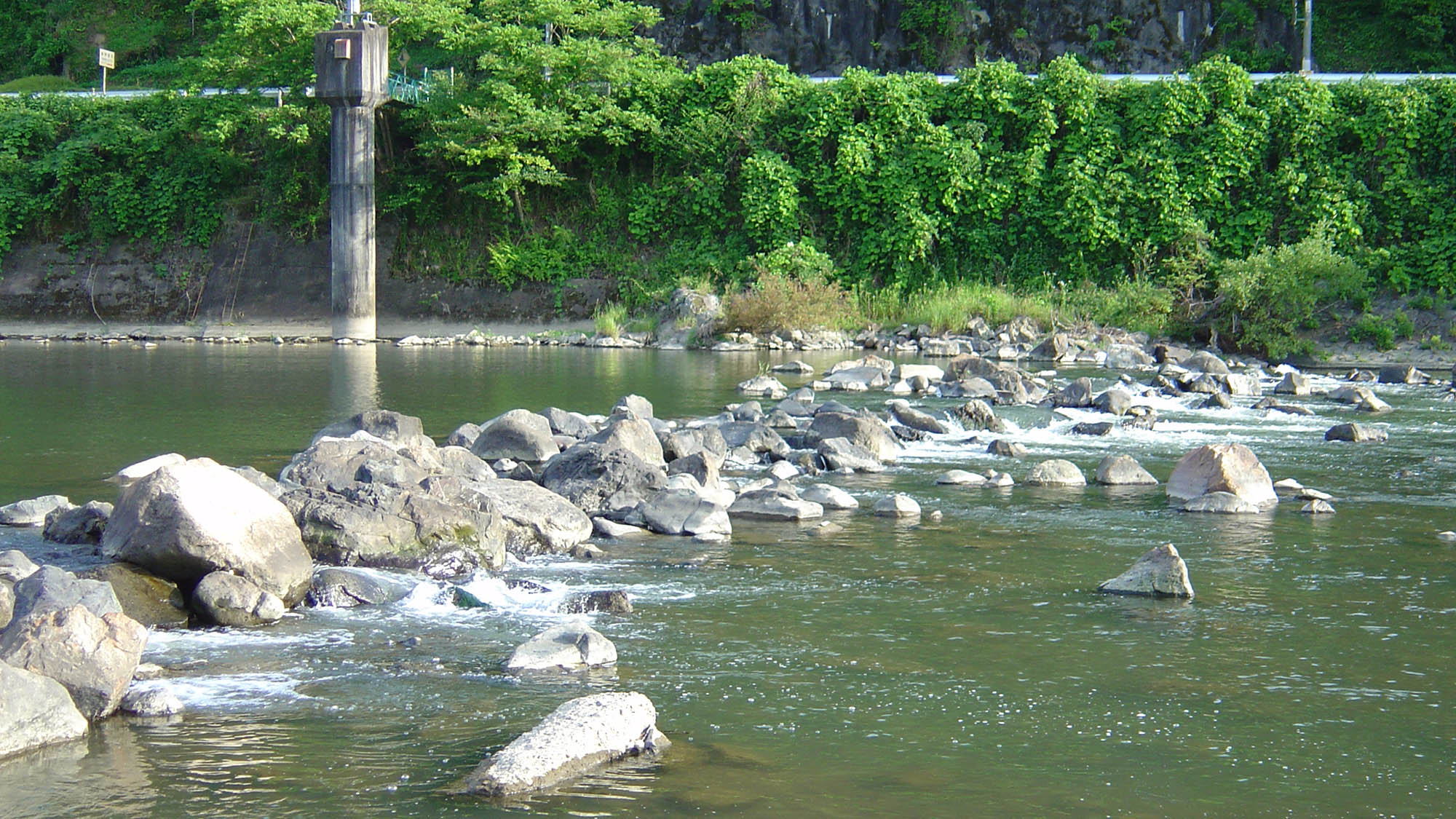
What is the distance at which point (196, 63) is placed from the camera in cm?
3184

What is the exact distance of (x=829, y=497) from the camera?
9117 millimetres

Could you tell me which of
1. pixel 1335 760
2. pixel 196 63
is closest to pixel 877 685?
pixel 1335 760

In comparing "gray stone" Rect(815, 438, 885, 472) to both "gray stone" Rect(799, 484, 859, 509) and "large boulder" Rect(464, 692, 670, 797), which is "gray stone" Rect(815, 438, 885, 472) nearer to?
"gray stone" Rect(799, 484, 859, 509)

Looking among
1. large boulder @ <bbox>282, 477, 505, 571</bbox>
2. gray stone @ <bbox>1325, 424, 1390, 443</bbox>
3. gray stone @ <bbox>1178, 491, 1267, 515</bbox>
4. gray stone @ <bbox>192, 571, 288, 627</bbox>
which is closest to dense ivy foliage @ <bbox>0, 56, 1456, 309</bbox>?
gray stone @ <bbox>1325, 424, 1390, 443</bbox>

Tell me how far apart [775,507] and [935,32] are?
107ft

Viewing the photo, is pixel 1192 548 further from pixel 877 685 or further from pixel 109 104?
pixel 109 104

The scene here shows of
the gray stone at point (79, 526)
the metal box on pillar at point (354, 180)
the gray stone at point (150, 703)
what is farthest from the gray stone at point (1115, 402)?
the metal box on pillar at point (354, 180)

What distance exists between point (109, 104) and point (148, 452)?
26340mm

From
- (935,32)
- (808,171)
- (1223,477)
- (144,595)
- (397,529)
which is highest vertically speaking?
(935,32)

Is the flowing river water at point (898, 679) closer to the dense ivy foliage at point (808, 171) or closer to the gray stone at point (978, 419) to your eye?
the gray stone at point (978, 419)

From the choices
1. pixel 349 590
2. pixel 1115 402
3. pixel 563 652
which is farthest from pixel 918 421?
pixel 563 652

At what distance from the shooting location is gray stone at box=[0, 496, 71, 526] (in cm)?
794

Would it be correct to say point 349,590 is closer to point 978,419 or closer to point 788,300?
point 978,419

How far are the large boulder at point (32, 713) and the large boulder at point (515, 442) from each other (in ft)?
20.1
